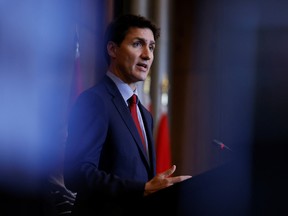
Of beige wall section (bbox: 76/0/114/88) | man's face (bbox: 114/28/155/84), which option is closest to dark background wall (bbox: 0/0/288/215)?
beige wall section (bbox: 76/0/114/88)

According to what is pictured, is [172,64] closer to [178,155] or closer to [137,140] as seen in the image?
[178,155]

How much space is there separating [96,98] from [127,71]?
141mm

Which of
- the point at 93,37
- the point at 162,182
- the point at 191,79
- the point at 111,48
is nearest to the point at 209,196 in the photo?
the point at 162,182

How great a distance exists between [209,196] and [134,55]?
523mm

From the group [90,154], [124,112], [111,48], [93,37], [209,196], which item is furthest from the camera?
[93,37]

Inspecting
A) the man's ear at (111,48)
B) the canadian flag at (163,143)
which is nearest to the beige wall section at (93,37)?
the canadian flag at (163,143)

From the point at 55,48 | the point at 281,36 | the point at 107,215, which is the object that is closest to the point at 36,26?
the point at 55,48

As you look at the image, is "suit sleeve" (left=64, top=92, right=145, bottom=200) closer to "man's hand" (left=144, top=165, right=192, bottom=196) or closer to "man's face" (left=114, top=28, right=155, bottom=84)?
"man's hand" (left=144, top=165, right=192, bottom=196)

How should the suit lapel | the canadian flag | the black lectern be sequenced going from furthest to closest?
the canadian flag < the suit lapel < the black lectern

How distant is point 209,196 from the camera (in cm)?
114

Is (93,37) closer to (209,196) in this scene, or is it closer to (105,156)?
(105,156)

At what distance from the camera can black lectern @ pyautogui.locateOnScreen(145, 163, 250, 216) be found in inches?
43.9

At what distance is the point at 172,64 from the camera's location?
4.42 meters

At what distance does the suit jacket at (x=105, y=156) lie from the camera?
1.26m
